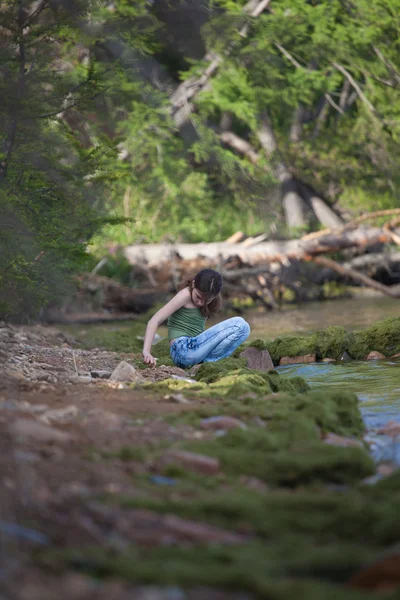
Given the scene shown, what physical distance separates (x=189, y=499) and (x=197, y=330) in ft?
16.7

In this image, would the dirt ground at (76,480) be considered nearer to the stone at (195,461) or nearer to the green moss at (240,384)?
the stone at (195,461)

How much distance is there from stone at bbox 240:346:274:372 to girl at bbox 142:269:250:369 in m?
0.48

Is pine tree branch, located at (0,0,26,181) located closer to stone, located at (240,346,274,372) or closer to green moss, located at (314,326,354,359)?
stone, located at (240,346,274,372)

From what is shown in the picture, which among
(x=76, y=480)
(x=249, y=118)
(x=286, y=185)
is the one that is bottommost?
(x=76, y=480)

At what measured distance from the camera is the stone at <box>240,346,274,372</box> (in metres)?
8.98

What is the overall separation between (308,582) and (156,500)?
910 millimetres

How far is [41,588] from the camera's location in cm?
254

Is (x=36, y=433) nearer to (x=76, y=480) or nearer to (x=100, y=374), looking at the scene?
(x=76, y=480)

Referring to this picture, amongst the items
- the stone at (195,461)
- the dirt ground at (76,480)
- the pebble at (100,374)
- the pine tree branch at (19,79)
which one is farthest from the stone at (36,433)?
the pine tree branch at (19,79)

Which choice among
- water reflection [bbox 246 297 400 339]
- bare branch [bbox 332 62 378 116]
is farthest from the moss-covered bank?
bare branch [bbox 332 62 378 116]

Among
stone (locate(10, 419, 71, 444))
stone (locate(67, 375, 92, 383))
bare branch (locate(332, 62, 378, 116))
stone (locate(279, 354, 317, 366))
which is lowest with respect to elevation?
stone (locate(279, 354, 317, 366))

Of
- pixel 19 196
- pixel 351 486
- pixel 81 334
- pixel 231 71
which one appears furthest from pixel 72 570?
pixel 231 71

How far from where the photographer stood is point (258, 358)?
9.09 meters

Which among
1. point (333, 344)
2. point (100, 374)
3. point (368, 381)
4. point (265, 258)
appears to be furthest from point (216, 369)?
point (265, 258)
